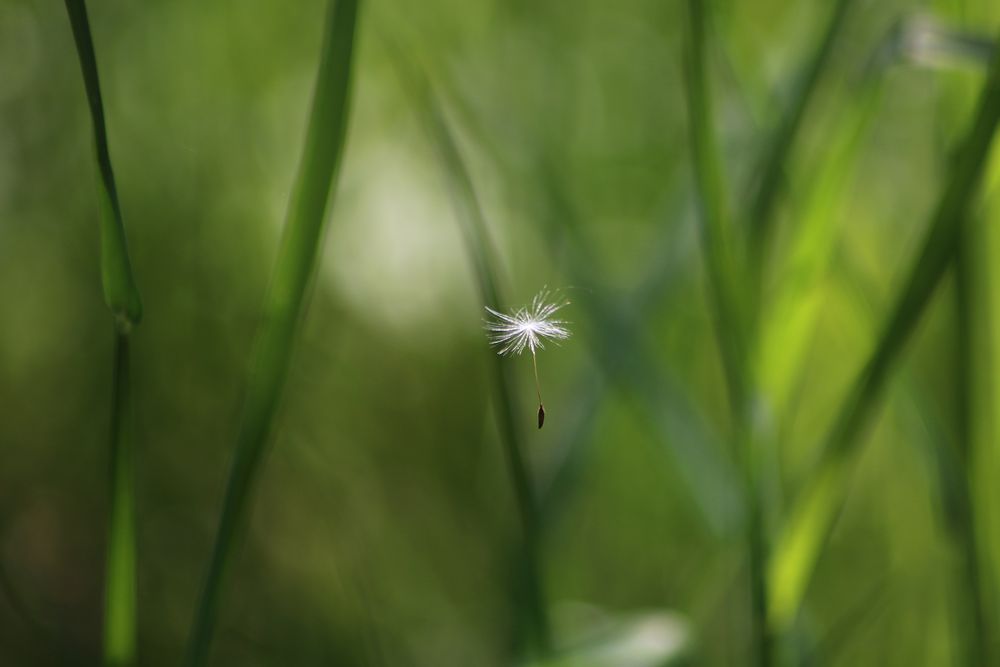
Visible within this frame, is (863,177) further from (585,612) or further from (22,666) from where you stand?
(22,666)

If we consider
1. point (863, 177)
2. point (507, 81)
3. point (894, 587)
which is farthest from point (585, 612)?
point (863, 177)

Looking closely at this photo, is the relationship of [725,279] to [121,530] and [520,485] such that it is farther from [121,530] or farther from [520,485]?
[121,530]

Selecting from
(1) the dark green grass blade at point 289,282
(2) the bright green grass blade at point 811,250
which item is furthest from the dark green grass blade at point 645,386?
(1) the dark green grass blade at point 289,282

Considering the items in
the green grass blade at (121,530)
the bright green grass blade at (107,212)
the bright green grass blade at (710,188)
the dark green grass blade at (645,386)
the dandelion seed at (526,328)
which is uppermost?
the dark green grass blade at (645,386)

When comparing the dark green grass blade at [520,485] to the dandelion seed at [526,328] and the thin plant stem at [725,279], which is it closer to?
the dandelion seed at [526,328]

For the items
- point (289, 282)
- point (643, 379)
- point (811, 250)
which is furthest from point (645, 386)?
point (289, 282)

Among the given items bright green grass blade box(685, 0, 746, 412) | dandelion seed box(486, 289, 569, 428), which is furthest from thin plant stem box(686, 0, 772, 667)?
dandelion seed box(486, 289, 569, 428)

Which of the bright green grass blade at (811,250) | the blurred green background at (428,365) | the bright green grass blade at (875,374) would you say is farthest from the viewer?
the blurred green background at (428,365)

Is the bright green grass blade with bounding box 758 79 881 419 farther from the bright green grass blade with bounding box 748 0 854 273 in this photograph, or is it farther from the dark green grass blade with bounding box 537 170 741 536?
the dark green grass blade with bounding box 537 170 741 536
